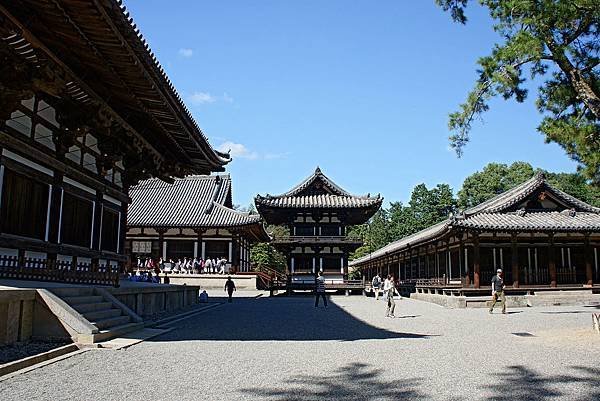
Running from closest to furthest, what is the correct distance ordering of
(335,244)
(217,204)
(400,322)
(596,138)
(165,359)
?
(165,359), (596,138), (400,322), (335,244), (217,204)

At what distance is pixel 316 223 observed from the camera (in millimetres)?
36719

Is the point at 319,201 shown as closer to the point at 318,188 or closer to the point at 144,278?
the point at 318,188

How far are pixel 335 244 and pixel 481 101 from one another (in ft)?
77.6

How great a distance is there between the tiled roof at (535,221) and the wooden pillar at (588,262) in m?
1.11

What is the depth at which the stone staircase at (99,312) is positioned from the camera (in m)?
8.52

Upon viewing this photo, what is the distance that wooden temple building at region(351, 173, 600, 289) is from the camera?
25750 millimetres

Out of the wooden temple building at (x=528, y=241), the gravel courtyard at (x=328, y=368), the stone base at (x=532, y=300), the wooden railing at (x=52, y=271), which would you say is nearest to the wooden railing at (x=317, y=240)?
the wooden temple building at (x=528, y=241)

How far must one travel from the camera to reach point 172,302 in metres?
16.8

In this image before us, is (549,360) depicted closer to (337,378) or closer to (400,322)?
(337,378)

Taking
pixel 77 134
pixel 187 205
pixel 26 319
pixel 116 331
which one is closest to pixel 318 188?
Result: pixel 187 205

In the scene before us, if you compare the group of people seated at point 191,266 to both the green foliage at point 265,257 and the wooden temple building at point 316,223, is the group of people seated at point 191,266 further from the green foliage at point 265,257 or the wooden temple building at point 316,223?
the green foliage at point 265,257

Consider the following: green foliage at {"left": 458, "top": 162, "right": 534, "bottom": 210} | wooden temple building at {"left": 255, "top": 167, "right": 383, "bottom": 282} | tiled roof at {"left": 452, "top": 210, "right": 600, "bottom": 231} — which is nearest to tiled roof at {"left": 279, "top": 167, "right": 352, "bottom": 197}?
wooden temple building at {"left": 255, "top": 167, "right": 383, "bottom": 282}

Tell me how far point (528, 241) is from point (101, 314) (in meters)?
23.2

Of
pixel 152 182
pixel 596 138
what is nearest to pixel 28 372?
pixel 596 138
